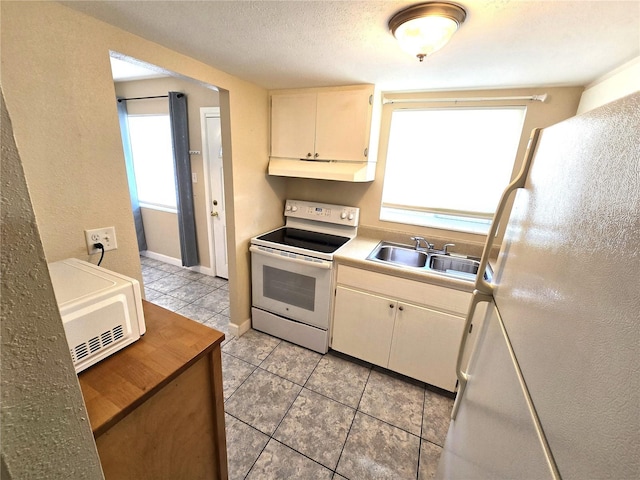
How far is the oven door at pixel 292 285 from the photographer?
2.11 meters

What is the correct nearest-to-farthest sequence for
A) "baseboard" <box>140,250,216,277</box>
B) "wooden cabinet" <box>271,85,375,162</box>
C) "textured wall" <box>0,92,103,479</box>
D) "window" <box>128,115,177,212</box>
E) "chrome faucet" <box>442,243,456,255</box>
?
"textured wall" <box>0,92,103,479</box>, "wooden cabinet" <box>271,85,375,162</box>, "chrome faucet" <box>442,243,456,255</box>, "window" <box>128,115,177,212</box>, "baseboard" <box>140,250,216,277</box>

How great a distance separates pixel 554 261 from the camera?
51 cm

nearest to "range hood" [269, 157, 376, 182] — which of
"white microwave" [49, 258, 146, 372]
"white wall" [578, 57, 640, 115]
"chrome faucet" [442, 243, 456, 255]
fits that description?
"chrome faucet" [442, 243, 456, 255]

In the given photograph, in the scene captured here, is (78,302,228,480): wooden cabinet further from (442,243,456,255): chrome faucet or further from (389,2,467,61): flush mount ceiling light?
(442,243,456,255): chrome faucet

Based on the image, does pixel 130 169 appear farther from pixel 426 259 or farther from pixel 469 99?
pixel 469 99

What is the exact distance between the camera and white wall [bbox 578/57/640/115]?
126 centimetres

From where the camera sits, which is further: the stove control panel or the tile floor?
the stove control panel

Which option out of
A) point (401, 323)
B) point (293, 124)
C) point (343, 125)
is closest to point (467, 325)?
point (401, 323)

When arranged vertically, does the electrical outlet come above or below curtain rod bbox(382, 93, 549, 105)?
below

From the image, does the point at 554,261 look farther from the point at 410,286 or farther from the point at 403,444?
the point at 403,444

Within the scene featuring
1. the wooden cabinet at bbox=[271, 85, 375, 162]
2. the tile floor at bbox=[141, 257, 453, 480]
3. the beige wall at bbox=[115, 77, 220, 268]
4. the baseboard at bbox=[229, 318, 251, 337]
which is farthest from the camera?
the beige wall at bbox=[115, 77, 220, 268]

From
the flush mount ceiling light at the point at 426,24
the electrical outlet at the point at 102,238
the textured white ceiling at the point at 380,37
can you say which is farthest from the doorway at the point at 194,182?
the flush mount ceiling light at the point at 426,24

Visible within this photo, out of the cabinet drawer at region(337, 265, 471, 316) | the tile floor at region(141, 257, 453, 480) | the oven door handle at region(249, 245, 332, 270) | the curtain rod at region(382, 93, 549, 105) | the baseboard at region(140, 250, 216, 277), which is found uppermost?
the curtain rod at region(382, 93, 549, 105)

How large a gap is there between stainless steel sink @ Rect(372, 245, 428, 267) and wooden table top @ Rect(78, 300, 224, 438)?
1537 mm
